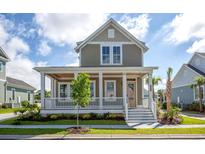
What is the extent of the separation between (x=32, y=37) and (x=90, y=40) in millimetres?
5123

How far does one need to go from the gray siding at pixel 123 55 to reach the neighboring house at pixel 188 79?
32.8 ft

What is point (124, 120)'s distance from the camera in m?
18.4

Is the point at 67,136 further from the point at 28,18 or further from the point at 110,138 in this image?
the point at 28,18

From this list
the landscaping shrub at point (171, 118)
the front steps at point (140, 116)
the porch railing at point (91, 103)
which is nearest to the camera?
the landscaping shrub at point (171, 118)

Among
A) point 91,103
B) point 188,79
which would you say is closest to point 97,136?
point 91,103

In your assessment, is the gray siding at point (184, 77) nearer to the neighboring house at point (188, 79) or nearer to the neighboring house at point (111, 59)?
the neighboring house at point (188, 79)

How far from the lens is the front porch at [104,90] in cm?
1959

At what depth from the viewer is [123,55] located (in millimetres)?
22719

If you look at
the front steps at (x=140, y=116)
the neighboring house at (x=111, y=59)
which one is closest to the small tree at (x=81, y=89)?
the front steps at (x=140, y=116)

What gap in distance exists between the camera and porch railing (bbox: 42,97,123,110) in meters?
19.8

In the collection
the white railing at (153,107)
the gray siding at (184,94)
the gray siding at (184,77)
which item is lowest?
the white railing at (153,107)

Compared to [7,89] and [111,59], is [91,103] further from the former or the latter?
[7,89]

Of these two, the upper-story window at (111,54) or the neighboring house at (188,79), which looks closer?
the upper-story window at (111,54)

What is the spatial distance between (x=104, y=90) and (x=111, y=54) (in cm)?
302
